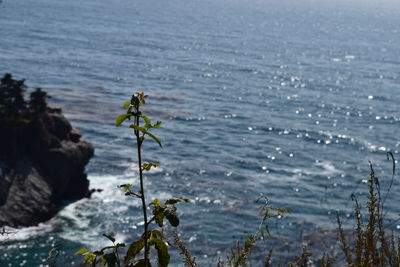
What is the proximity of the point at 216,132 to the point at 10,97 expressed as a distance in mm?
31484

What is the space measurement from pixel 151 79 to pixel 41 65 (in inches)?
820

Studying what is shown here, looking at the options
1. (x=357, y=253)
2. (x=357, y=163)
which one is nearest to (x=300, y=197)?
(x=357, y=163)

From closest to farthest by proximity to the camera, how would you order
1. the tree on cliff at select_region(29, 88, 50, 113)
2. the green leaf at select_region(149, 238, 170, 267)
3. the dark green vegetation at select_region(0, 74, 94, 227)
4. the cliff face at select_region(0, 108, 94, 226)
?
the green leaf at select_region(149, 238, 170, 267)
the cliff face at select_region(0, 108, 94, 226)
the dark green vegetation at select_region(0, 74, 94, 227)
the tree on cliff at select_region(29, 88, 50, 113)

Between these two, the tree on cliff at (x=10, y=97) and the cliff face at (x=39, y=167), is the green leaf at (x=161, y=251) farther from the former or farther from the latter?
the tree on cliff at (x=10, y=97)

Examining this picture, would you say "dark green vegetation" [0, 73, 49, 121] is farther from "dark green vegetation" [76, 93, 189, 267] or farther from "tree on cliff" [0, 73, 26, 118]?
"dark green vegetation" [76, 93, 189, 267]

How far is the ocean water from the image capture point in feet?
153

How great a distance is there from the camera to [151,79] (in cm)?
10844

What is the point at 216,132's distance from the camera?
251ft

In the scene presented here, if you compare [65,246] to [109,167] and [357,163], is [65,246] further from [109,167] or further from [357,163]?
[357,163]

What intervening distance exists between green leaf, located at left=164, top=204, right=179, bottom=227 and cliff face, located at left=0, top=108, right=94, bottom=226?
132ft

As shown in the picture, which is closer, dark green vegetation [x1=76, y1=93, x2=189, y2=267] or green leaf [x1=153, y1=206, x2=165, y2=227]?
dark green vegetation [x1=76, y1=93, x2=189, y2=267]

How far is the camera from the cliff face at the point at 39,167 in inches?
1735

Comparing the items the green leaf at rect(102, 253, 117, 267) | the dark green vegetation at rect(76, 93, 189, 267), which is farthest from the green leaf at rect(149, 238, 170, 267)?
the green leaf at rect(102, 253, 117, 267)

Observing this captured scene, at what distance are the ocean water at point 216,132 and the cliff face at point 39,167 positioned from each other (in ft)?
5.08
